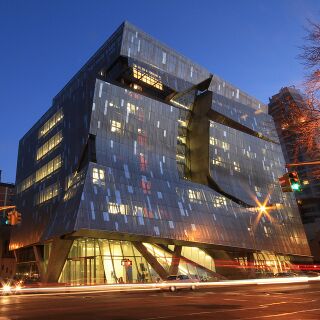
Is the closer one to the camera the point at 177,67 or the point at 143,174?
the point at 143,174

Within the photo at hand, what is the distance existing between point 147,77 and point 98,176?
85.0 feet

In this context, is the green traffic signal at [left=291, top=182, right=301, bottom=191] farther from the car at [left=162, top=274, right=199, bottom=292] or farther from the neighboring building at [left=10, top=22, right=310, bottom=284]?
the neighboring building at [left=10, top=22, right=310, bottom=284]

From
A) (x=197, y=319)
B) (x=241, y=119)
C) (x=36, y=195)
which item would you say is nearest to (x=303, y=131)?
(x=197, y=319)

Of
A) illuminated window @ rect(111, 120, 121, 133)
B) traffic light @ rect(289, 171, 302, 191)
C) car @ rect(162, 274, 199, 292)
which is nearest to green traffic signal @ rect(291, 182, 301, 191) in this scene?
traffic light @ rect(289, 171, 302, 191)

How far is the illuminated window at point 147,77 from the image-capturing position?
224 feet

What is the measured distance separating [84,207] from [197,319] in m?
37.7

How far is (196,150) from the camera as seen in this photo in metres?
76.9

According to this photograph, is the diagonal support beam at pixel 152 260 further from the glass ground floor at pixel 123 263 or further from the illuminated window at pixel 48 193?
the illuminated window at pixel 48 193

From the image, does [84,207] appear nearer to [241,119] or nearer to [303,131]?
[303,131]

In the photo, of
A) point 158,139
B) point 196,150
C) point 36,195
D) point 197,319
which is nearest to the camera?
point 197,319

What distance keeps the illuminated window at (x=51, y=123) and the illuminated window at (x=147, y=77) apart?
54.5ft

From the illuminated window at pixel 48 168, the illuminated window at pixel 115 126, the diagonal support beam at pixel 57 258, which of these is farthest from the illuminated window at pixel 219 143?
the diagonal support beam at pixel 57 258

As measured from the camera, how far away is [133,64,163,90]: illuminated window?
224 feet

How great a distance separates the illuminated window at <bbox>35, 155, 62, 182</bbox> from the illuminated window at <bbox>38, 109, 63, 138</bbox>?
7796 millimetres
